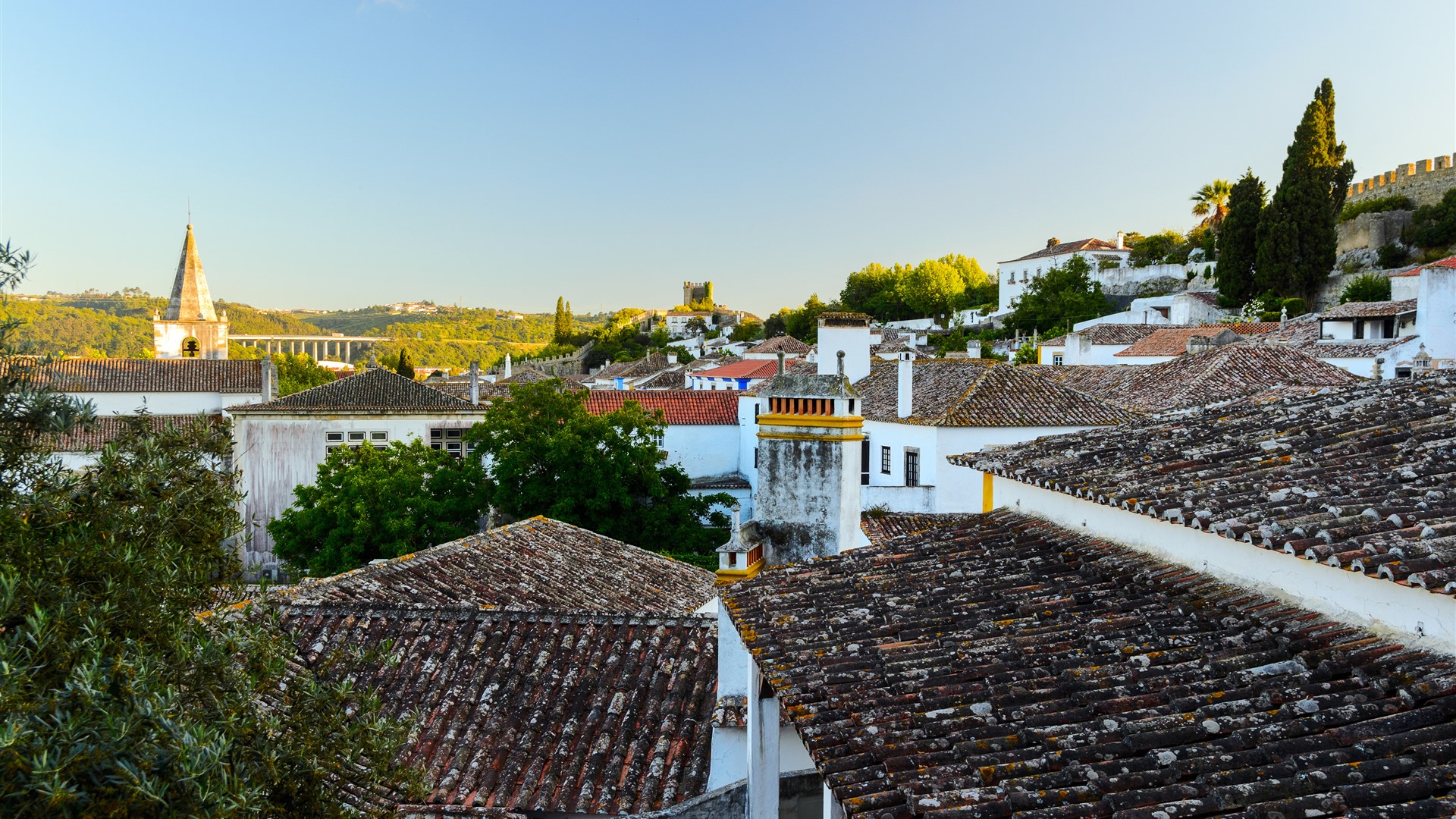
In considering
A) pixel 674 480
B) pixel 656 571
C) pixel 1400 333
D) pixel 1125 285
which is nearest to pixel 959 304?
pixel 1125 285

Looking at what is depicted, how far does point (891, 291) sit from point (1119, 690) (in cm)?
8325

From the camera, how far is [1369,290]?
46.5 m

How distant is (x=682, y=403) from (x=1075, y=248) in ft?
171

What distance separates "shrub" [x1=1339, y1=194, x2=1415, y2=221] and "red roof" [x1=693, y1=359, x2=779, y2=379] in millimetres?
35072

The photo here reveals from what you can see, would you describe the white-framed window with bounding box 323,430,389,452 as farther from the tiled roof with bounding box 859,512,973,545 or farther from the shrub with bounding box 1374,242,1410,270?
the shrub with bounding box 1374,242,1410,270

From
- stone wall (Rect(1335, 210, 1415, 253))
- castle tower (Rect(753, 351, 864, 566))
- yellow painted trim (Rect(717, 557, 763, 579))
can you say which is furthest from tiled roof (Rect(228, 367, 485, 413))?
stone wall (Rect(1335, 210, 1415, 253))

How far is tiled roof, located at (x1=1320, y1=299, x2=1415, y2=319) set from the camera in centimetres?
3394

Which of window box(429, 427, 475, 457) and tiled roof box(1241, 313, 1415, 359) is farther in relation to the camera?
window box(429, 427, 475, 457)

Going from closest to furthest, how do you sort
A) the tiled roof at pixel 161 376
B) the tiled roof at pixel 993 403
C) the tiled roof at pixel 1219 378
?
the tiled roof at pixel 993 403, the tiled roof at pixel 1219 378, the tiled roof at pixel 161 376

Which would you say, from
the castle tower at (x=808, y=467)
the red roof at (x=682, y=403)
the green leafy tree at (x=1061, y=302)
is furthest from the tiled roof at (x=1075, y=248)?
the castle tower at (x=808, y=467)

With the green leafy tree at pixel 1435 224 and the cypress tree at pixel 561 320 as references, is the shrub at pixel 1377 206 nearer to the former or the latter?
the green leafy tree at pixel 1435 224

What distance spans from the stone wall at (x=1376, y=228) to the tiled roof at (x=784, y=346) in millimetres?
30819

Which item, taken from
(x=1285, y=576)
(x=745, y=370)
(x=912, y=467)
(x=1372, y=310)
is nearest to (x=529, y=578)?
(x=1285, y=576)

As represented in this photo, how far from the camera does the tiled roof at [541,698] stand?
7.75 m
